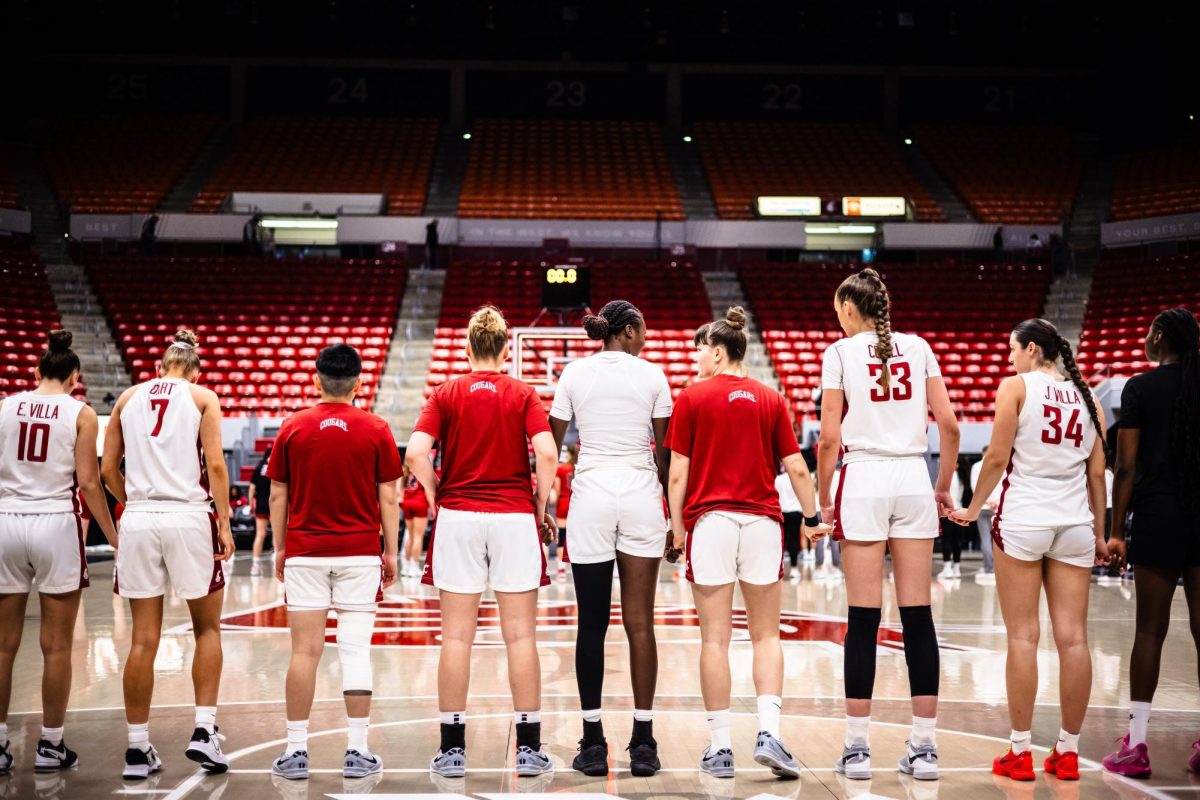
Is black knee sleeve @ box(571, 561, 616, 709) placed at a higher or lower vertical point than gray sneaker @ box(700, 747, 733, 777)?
higher

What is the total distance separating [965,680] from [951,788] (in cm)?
227

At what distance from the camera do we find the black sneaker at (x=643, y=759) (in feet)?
13.8

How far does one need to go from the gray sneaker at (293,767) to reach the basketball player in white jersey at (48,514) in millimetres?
880

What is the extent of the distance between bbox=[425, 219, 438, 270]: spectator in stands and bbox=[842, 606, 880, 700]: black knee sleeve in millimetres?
18905

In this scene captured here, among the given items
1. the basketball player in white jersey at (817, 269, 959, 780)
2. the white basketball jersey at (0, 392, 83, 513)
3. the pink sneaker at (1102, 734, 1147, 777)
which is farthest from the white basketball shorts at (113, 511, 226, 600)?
the pink sneaker at (1102, 734, 1147, 777)

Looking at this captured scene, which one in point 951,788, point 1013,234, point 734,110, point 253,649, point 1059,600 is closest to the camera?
point 951,788

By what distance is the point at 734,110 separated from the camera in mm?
27234

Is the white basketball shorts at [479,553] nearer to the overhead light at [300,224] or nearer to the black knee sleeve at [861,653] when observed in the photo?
the black knee sleeve at [861,653]

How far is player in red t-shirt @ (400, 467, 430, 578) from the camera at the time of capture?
1231 centimetres

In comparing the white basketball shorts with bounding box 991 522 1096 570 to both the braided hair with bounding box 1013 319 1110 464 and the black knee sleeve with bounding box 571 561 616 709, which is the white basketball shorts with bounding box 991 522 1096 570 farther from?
the black knee sleeve with bounding box 571 561 616 709

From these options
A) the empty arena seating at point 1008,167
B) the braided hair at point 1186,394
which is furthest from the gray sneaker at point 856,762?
the empty arena seating at point 1008,167

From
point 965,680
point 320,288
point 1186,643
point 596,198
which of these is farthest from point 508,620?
point 596,198

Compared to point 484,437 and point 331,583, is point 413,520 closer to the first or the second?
point 331,583

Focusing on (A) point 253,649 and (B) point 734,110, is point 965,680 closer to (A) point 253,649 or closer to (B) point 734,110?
(A) point 253,649
